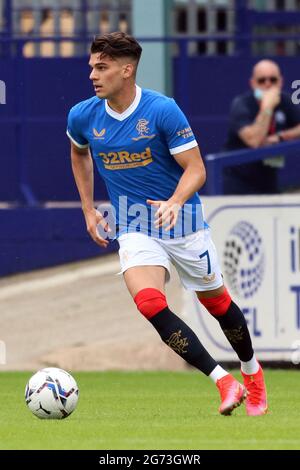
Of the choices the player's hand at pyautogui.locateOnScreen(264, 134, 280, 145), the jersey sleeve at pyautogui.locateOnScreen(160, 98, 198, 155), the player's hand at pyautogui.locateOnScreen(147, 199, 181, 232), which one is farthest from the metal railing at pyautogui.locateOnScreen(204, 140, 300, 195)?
the player's hand at pyautogui.locateOnScreen(147, 199, 181, 232)

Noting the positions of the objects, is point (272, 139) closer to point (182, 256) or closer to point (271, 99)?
point (271, 99)

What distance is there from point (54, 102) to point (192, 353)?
690 centimetres

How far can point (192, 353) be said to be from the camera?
28.5ft

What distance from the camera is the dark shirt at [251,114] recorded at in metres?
14.1

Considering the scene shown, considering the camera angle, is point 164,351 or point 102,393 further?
point 164,351

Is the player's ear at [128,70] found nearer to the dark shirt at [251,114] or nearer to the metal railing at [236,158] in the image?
the metal railing at [236,158]

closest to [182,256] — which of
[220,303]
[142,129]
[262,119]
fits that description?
[220,303]

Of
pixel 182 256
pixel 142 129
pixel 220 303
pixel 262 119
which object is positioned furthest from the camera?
pixel 262 119

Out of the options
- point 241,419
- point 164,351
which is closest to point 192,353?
point 241,419

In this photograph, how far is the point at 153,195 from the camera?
352 inches

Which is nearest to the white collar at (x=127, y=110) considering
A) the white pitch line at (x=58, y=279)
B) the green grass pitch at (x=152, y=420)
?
the green grass pitch at (x=152, y=420)

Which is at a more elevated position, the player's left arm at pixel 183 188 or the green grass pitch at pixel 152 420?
the player's left arm at pixel 183 188

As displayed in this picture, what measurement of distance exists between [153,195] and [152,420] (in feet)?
4.11
